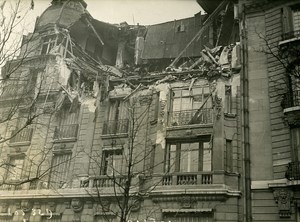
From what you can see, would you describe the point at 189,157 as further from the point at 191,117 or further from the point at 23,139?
the point at 23,139

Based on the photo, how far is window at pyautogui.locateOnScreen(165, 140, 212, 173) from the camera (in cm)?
1966

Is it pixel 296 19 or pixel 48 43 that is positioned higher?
pixel 48 43

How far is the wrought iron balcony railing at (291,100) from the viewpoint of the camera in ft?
60.7

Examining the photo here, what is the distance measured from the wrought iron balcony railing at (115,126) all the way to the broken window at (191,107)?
3.17 m

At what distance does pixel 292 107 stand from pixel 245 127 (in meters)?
2.58

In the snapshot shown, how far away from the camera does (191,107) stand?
2120 cm

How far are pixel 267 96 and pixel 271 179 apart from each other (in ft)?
14.6

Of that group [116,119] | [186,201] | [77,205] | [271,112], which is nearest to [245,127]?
[271,112]

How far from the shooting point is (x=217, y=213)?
58.7 feet

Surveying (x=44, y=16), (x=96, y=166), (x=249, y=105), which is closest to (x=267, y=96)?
(x=249, y=105)

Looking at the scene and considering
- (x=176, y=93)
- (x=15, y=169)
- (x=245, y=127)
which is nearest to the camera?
(x=245, y=127)

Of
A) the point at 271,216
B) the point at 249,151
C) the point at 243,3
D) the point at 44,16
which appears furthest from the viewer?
the point at 44,16

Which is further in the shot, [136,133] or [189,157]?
[136,133]

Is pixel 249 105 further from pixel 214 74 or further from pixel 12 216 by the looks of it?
pixel 12 216
